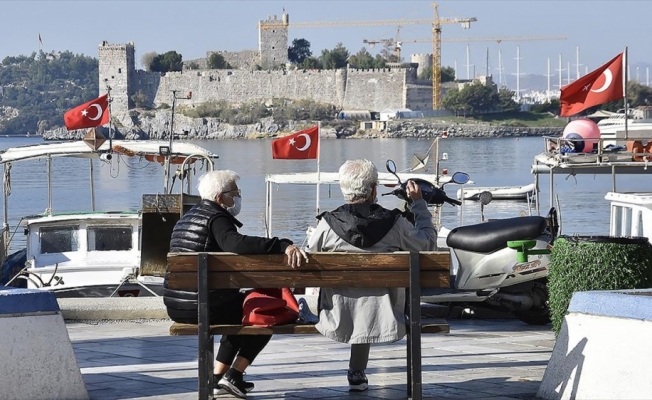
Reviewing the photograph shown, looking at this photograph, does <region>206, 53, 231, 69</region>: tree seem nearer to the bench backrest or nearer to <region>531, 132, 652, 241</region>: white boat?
<region>531, 132, 652, 241</region>: white boat

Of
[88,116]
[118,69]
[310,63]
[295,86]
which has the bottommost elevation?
[88,116]

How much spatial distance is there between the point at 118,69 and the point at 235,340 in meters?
130

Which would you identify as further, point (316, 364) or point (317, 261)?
point (316, 364)

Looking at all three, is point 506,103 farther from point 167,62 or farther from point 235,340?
point 235,340

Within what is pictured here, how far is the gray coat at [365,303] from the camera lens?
4.99 metres

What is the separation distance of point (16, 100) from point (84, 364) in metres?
185

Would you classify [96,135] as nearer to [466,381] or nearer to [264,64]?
[466,381]

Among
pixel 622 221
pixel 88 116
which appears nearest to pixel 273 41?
pixel 88 116

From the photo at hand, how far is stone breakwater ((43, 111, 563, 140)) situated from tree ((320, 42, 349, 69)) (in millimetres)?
18895

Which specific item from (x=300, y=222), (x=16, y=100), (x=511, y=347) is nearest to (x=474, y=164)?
(x=300, y=222)

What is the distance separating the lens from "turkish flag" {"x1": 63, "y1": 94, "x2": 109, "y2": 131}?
53.9ft

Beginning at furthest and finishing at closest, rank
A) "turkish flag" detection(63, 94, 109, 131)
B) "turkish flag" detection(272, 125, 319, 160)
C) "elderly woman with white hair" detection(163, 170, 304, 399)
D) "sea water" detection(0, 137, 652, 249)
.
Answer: "sea water" detection(0, 137, 652, 249) < "turkish flag" detection(63, 94, 109, 131) < "turkish flag" detection(272, 125, 319, 160) < "elderly woman with white hair" detection(163, 170, 304, 399)

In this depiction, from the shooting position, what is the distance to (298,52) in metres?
155

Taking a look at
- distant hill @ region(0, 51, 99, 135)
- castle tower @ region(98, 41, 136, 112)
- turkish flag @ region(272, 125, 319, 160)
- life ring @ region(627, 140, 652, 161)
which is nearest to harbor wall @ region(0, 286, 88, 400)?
life ring @ region(627, 140, 652, 161)
